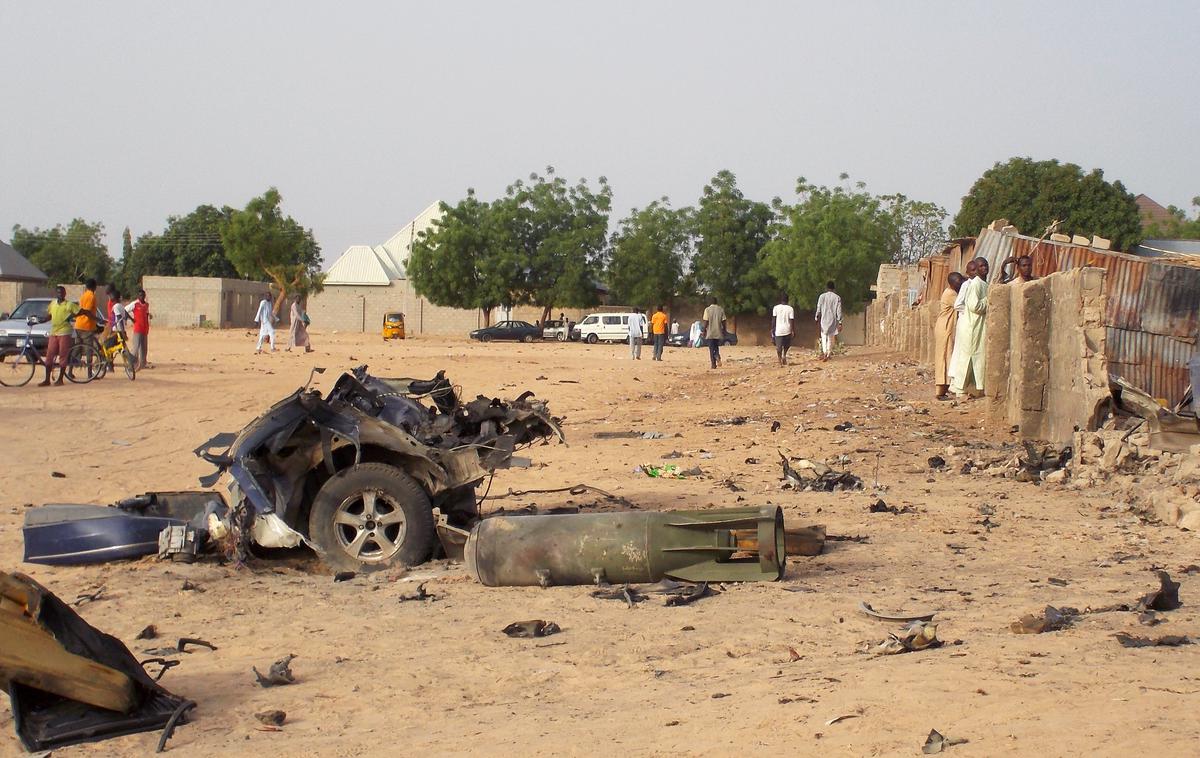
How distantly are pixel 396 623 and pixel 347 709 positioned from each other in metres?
1.27

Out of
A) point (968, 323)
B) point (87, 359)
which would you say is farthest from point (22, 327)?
point (968, 323)

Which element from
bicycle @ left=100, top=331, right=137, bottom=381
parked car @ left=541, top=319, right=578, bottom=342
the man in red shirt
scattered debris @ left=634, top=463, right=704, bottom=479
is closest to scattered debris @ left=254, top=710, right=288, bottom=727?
scattered debris @ left=634, top=463, right=704, bottom=479

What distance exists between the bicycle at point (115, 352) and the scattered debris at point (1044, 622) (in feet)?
60.3

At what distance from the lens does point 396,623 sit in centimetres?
627

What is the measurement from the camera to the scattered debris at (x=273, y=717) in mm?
4840

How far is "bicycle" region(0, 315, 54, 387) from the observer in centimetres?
1985

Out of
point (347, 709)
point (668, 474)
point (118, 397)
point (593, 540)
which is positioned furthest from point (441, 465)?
point (118, 397)

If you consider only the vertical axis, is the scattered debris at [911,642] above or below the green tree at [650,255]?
below

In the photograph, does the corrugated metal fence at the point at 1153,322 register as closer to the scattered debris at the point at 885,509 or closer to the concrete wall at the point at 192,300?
the scattered debris at the point at 885,509

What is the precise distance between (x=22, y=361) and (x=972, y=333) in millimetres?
17239

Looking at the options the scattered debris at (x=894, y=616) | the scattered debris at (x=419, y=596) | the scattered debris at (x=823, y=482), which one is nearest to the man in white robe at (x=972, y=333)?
the scattered debris at (x=823, y=482)

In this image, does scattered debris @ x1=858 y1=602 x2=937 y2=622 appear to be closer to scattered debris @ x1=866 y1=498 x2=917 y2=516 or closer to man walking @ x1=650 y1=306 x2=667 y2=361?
scattered debris @ x1=866 y1=498 x2=917 y2=516

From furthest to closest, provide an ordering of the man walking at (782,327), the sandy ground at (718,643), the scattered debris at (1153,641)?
the man walking at (782,327), the scattered debris at (1153,641), the sandy ground at (718,643)

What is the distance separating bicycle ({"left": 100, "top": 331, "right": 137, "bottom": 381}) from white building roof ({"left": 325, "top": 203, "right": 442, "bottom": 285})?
50862 mm
